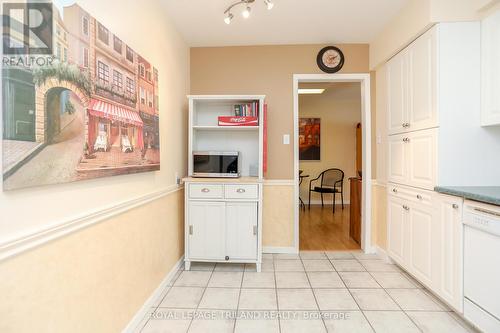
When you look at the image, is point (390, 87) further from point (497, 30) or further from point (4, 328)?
point (4, 328)

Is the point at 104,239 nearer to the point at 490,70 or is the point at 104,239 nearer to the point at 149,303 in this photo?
the point at 149,303

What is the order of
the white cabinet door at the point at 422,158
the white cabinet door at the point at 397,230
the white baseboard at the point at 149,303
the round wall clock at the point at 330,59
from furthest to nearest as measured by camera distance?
the round wall clock at the point at 330,59 < the white cabinet door at the point at 397,230 < the white cabinet door at the point at 422,158 < the white baseboard at the point at 149,303

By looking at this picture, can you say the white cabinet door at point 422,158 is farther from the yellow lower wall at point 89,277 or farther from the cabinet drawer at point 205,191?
the yellow lower wall at point 89,277

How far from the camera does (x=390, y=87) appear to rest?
8.47 feet

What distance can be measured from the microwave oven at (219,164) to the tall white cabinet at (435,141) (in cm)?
160

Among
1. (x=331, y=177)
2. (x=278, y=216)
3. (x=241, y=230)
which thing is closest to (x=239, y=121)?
(x=241, y=230)

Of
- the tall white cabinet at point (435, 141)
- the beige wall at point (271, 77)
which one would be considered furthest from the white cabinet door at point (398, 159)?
the beige wall at point (271, 77)

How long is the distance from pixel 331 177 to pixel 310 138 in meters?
1.02

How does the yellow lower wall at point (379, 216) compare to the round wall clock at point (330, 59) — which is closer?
the yellow lower wall at point (379, 216)

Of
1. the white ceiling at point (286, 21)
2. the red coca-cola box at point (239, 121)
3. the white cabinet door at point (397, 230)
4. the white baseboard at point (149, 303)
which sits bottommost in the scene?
the white baseboard at point (149, 303)

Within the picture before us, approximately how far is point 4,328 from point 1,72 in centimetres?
83

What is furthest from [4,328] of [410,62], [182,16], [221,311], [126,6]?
[410,62]

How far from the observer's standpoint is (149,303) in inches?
72.9

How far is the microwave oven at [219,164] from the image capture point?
8.41 ft
